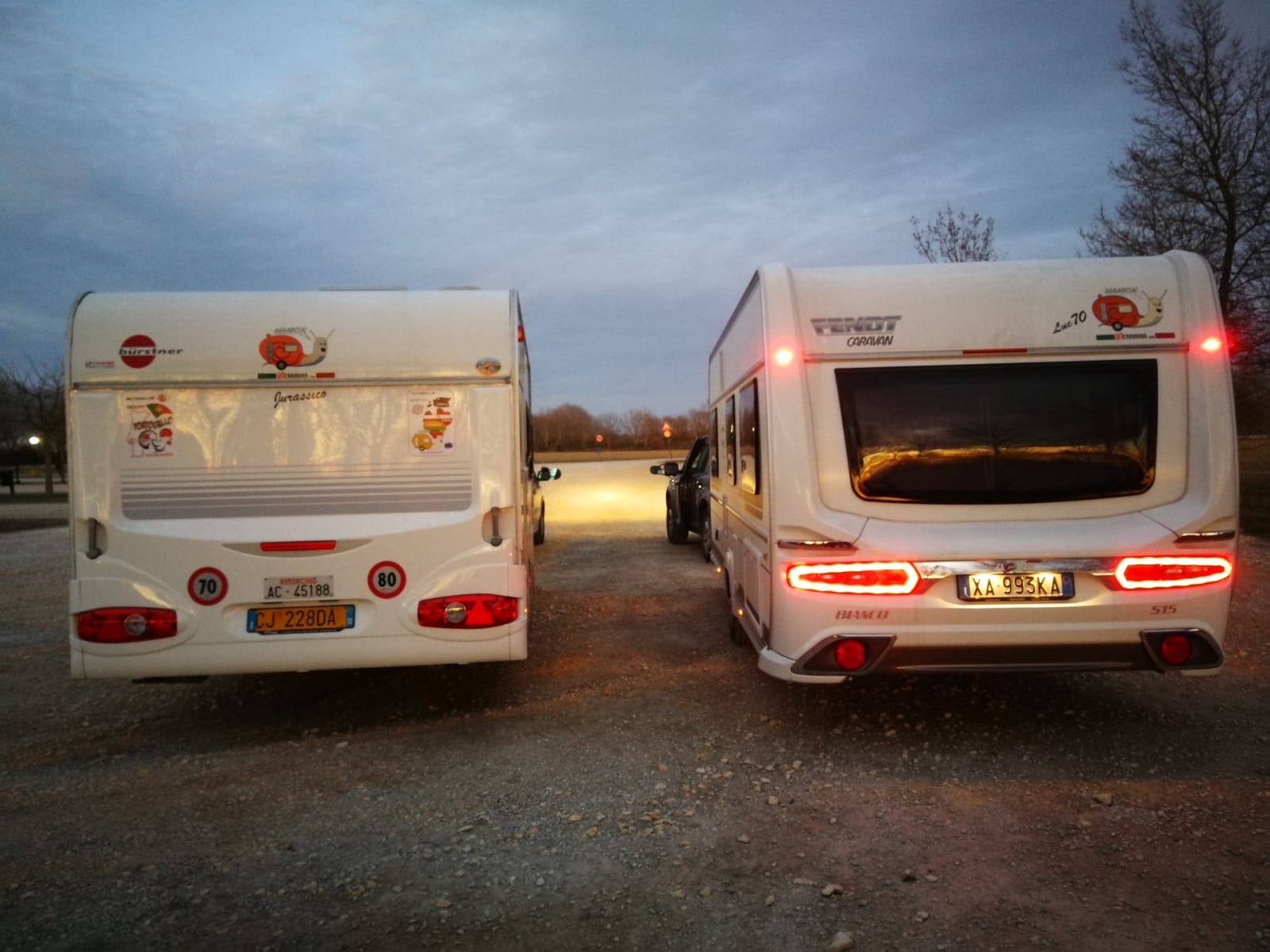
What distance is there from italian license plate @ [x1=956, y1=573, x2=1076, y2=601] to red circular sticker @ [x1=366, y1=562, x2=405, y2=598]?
2.96 meters

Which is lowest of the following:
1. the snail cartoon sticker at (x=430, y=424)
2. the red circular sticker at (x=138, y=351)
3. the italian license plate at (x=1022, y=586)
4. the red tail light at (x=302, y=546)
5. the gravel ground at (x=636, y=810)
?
the gravel ground at (x=636, y=810)

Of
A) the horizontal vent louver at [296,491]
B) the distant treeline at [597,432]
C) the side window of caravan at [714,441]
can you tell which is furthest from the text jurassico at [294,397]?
the distant treeline at [597,432]

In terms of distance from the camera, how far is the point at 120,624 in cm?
452

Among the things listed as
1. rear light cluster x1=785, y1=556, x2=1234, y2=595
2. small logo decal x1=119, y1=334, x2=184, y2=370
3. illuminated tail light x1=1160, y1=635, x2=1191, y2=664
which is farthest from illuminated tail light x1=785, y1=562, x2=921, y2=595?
small logo decal x1=119, y1=334, x2=184, y2=370

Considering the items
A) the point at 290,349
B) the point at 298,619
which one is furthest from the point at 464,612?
the point at 290,349

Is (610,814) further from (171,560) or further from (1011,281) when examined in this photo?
(1011,281)

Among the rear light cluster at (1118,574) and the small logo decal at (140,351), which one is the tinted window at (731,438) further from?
the small logo decal at (140,351)

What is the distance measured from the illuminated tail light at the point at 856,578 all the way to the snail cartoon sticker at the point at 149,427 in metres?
3.38

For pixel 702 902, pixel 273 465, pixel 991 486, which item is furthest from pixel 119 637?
pixel 991 486

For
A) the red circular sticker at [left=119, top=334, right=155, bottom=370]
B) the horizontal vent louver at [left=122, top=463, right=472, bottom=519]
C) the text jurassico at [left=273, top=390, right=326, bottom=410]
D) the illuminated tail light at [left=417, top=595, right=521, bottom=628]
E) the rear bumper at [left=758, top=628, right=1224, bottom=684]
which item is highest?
the red circular sticker at [left=119, top=334, right=155, bottom=370]

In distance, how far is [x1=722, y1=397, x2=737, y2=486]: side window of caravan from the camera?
6.34 metres

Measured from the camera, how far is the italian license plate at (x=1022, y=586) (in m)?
4.13

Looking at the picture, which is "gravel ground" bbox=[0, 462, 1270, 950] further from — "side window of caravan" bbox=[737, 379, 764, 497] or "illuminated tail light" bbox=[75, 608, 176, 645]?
"side window of caravan" bbox=[737, 379, 764, 497]

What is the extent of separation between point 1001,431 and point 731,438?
2551 millimetres
